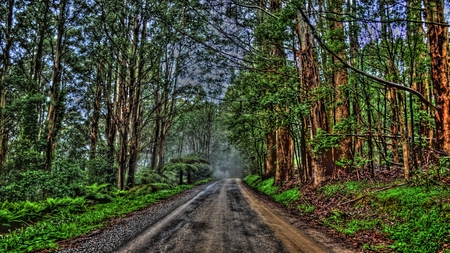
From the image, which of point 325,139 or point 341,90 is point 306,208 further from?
point 341,90

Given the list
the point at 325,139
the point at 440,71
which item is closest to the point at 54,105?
the point at 325,139

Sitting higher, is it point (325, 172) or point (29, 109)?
point (29, 109)

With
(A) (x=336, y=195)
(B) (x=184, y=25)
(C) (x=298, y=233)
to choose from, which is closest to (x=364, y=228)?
(C) (x=298, y=233)

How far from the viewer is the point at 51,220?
275 inches

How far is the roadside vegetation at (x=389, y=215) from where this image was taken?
14.2ft

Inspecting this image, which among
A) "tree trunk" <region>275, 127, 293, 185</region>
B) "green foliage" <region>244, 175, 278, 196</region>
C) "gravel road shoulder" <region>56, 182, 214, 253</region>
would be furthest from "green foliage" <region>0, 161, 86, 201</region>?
"tree trunk" <region>275, 127, 293, 185</region>

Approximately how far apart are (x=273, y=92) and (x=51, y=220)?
31.0ft

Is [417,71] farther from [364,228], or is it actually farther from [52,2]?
[52,2]

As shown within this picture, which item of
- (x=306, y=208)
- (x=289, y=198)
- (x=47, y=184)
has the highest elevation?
(x=47, y=184)

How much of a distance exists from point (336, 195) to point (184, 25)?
1169cm

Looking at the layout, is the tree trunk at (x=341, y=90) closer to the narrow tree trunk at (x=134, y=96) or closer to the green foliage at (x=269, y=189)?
the green foliage at (x=269, y=189)

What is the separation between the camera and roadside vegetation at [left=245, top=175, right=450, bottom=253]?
14.2ft

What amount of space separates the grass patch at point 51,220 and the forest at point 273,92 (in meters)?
0.07

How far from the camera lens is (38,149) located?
13164 millimetres
